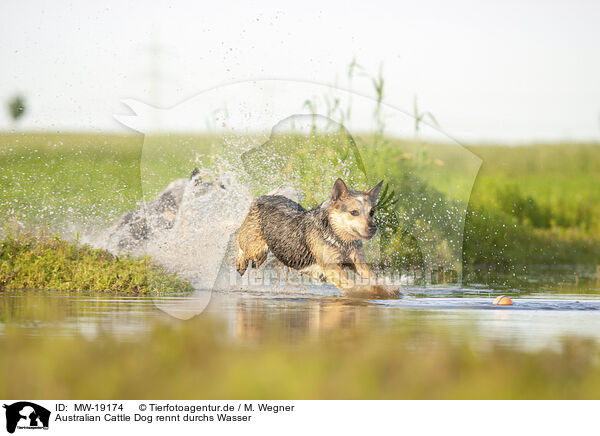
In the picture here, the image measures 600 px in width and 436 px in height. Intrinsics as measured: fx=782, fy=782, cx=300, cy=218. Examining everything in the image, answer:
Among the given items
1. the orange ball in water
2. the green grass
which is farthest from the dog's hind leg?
the orange ball in water

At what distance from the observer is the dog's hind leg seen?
1073 cm

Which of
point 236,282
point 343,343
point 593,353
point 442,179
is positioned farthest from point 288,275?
point 593,353

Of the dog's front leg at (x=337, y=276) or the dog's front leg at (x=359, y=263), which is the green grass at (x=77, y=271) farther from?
the dog's front leg at (x=359, y=263)

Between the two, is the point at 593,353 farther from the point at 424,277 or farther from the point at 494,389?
the point at 424,277

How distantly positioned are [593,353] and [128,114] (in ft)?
20.2

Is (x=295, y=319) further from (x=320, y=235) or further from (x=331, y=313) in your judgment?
(x=320, y=235)

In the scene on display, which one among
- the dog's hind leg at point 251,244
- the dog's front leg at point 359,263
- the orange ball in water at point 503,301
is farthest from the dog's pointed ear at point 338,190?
the orange ball in water at point 503,301

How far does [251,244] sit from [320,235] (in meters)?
1.24

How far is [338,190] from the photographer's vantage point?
9.44m

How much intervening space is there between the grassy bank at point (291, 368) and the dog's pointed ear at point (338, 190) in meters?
2.90

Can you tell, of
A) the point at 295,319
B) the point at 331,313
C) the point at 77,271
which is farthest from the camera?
the point at 77,271

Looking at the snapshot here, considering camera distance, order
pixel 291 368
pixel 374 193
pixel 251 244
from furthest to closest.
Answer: pixel 251 244
pixel 374 193
pixel 291 368

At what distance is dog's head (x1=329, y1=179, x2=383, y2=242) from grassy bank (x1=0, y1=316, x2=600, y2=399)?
2.77 metres

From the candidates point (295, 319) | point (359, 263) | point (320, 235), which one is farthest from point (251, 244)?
point (295, 319)
